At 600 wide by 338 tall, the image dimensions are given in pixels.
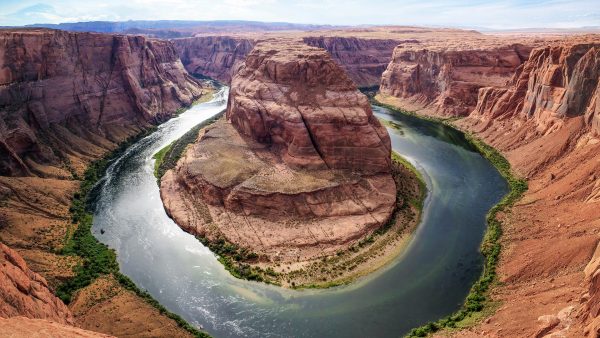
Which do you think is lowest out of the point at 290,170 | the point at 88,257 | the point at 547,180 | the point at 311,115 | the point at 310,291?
the point at 310,291

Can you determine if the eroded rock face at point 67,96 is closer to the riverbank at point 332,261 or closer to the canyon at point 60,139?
the canyon at point 60,139

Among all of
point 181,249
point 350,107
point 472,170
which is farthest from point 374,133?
point 181,249

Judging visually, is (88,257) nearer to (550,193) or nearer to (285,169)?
(285,169)

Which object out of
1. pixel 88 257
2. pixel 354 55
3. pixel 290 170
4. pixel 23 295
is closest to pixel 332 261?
pixel 290 170

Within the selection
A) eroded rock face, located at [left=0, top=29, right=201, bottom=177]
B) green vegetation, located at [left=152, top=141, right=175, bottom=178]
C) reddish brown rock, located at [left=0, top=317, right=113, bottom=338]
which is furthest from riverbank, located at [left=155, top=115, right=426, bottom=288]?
eroded rock face, located at [left=0, top=29, right=201, bottom=177]

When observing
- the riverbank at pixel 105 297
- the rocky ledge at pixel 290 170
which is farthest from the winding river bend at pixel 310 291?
the rocky ledge at pixel 290 170

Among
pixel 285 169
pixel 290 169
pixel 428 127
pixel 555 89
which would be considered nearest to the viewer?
pixel 290 169

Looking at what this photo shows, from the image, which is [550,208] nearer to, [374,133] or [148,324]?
[374,133]
